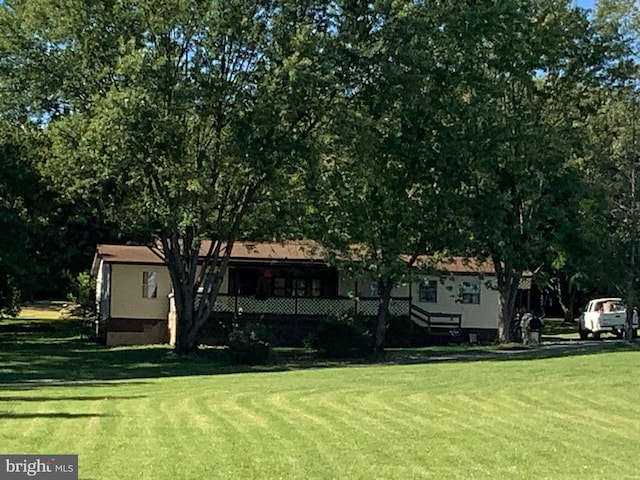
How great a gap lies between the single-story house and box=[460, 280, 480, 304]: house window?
5 centimetres

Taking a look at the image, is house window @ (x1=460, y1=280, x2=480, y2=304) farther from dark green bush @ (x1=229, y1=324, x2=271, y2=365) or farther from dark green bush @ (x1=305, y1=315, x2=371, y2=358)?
dark green bush @ (x1=229, y1=324, x2=271, y2=365)

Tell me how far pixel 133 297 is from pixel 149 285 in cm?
87

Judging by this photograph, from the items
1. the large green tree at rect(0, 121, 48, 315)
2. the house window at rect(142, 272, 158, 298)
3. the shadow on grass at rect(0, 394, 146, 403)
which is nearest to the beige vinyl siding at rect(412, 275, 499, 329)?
the house window at rect(142, 272, 158, 298)

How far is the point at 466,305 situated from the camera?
4494 centimetres

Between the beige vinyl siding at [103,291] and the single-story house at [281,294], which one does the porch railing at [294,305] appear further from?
the beige vinyl siding at [103,291]

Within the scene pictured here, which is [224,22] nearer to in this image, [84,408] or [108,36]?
[108,36]

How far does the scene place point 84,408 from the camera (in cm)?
1630

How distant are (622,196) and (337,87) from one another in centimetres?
1318

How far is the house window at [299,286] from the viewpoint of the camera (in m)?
43.6

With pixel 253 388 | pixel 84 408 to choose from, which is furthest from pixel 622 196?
pixel 84 408

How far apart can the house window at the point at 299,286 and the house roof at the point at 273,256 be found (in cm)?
125

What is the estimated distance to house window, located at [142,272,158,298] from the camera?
140 ft
